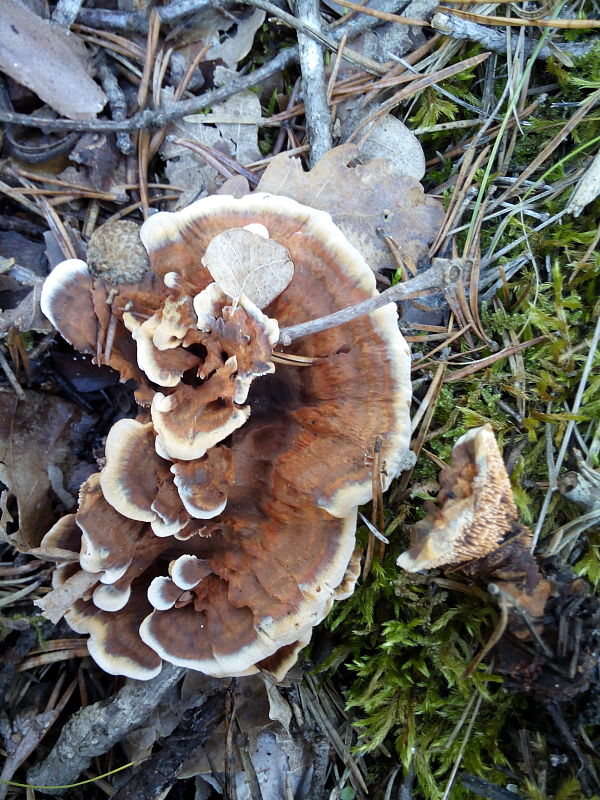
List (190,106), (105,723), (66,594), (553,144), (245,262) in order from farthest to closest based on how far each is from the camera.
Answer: (190,106), (553,144), (105,723), (66,594), (245,262)

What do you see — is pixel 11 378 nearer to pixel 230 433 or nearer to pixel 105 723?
pixel 230 433

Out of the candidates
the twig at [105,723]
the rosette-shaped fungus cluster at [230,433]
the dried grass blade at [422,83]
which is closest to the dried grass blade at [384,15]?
the dried grass blade at [422,83]

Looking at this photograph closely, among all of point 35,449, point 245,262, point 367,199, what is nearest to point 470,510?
point 245,262

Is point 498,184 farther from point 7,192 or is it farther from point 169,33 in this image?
point 7,192

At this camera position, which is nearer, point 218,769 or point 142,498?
point 142,498

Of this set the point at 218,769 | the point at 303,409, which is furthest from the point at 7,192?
the point at 218,769

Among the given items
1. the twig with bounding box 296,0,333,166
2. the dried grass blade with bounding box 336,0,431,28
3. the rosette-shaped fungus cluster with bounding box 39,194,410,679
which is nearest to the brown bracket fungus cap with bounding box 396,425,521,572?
the rosette-shaped fungus cluster with bounding box 39,194,410,679

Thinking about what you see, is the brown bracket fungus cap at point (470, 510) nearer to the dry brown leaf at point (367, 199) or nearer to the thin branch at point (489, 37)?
the dry brown leaf at point (367, 199)
